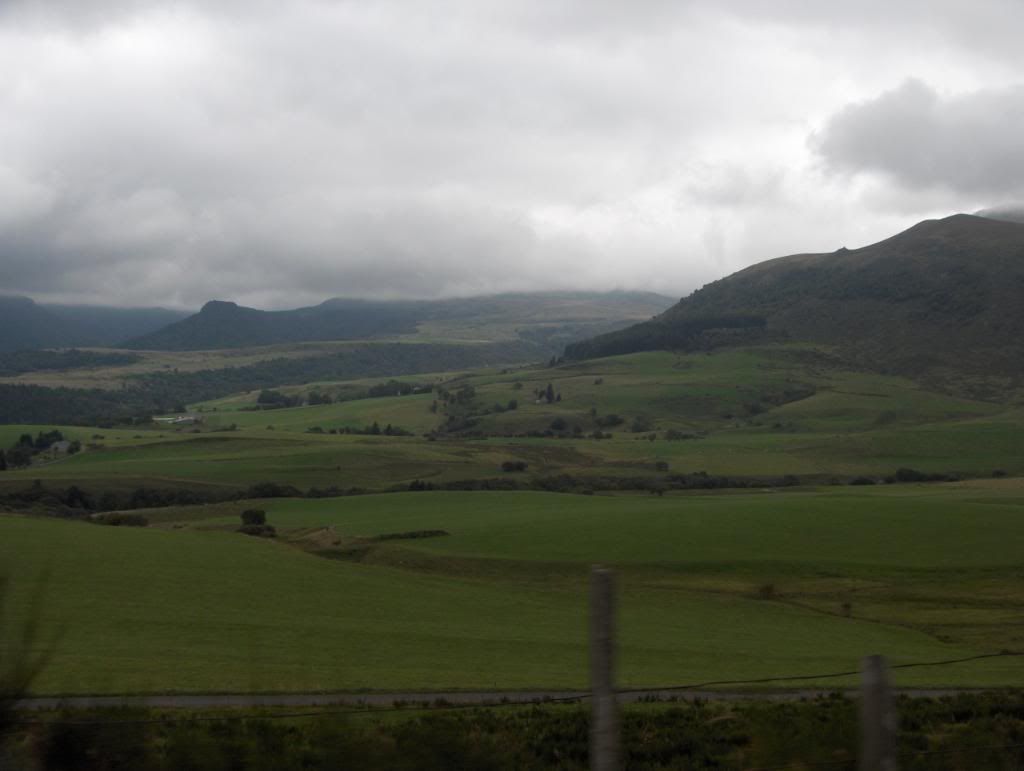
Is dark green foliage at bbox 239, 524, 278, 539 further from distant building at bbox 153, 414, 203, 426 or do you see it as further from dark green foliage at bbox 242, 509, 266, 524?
distant building at bbox 153, 414, 203, 426

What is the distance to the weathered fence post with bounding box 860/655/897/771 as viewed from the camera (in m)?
7.05

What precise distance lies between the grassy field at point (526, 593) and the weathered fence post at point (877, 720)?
2008cm

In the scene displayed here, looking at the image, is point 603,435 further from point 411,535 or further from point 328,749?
point 328,749

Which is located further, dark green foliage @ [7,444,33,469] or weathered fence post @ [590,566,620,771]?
dark green foliage @ [7,444,33,469]

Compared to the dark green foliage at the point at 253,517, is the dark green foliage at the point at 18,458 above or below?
above

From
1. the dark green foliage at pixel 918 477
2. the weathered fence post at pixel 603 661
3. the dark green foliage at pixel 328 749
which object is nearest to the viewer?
the weathered fence post at pixel 603 661

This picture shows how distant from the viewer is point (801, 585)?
166ft

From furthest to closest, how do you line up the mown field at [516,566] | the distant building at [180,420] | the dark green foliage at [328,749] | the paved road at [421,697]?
1. the distant building at [180,420]
2. the mown field at [516,566]
3. the paved road at [421,697]
4. the dark green foliage at [328,749]

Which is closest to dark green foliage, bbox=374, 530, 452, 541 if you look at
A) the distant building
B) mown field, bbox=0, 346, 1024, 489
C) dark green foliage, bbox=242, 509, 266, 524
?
dark green foliage, bbox=242, 509, 266, 524

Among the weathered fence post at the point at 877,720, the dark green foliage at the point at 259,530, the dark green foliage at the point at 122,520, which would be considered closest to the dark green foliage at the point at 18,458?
the dark green foliage at the point at 122,520

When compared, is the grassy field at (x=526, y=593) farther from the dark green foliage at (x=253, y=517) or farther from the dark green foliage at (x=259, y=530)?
the dark green foliage at (x=253, y=517)

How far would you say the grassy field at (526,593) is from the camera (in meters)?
30.4

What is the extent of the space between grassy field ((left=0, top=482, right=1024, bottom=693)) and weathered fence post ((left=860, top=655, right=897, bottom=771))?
20084mm

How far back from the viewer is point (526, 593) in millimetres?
48969
